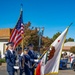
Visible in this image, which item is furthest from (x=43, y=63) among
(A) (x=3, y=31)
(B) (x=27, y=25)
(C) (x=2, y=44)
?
(A) (x=3, y=31)

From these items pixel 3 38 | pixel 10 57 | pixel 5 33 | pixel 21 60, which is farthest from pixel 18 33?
pixel 5 33

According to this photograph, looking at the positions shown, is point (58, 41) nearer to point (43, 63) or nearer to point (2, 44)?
point (43, 63)

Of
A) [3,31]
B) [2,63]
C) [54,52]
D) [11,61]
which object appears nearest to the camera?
[54,52]

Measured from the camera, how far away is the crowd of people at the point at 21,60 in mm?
9840

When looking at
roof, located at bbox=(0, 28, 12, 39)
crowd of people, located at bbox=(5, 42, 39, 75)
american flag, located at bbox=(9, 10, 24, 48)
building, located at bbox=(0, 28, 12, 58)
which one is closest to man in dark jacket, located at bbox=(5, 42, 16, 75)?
crowd of people, located at bbox=(5, 42, 39, 75)

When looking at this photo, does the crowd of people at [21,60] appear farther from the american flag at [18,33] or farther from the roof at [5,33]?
the roof at [5,33]

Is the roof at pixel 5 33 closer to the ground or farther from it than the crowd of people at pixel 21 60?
farther from it

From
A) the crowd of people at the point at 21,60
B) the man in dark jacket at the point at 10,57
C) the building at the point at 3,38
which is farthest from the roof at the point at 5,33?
the man in dark jacket at the point at 10,57

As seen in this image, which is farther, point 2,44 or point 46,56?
point 2,44

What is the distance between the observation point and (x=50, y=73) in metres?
8.61

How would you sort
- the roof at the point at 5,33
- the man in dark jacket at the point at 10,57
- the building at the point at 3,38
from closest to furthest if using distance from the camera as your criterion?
the man in dark jacket at the point at 10,57 → the building at the point at 3,38 → the roof at the point at 5,33

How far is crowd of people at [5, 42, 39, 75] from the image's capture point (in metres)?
9.84

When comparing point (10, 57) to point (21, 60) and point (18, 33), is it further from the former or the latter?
point (18, 33)

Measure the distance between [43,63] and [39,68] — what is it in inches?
10.5
